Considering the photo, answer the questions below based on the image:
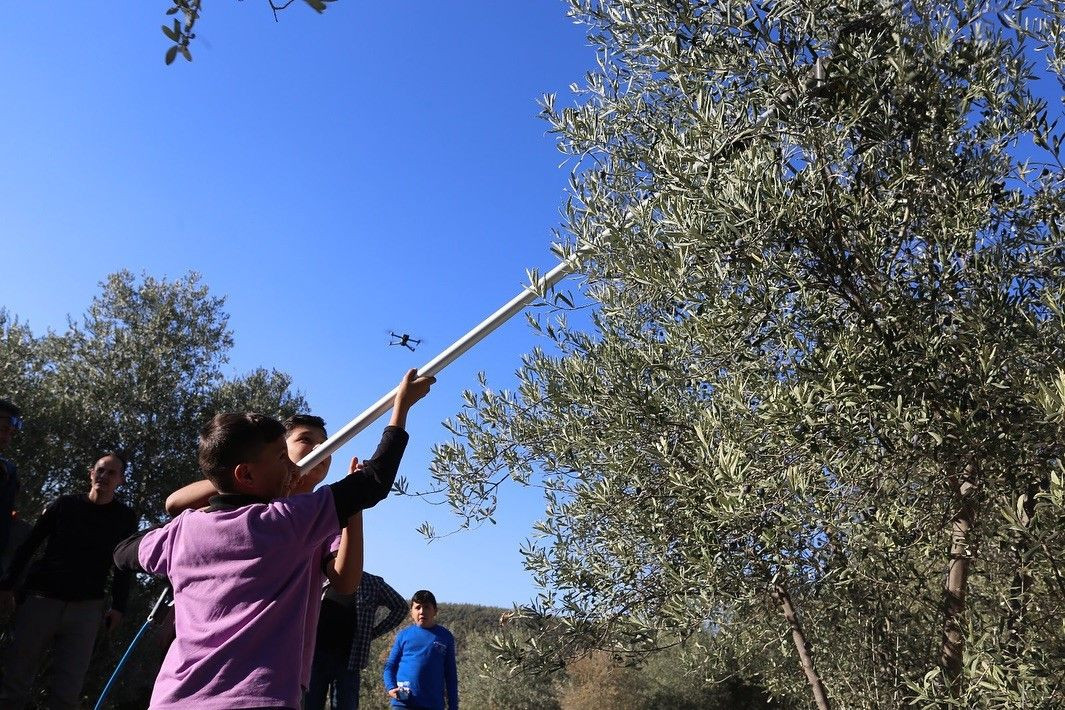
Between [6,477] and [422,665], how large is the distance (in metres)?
3.87

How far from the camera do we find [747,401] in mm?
4008

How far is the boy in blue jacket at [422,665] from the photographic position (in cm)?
808

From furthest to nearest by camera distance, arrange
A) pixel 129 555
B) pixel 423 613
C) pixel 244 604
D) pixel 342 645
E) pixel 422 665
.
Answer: pixel 423 613 < pixel 422 665 < pixel 342 645 < pixel 129 555 < pixel 244 604

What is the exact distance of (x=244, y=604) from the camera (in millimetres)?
2527

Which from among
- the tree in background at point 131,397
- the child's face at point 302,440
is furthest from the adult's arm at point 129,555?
the tree in background at point 131,397

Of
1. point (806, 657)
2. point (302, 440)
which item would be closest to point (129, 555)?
point (302, 440)

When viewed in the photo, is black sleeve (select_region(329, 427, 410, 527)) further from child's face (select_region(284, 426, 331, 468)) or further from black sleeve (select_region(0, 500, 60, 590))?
black sleeve (select_region(0, 500, 60, 590))

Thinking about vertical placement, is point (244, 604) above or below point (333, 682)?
below

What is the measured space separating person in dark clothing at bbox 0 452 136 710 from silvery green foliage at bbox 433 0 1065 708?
307cm

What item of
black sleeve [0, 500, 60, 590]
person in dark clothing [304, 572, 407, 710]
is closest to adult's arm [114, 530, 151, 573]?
person in dark clothing [304, 572, 407, 710]

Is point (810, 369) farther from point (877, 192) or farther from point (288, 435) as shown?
point (288, 435)

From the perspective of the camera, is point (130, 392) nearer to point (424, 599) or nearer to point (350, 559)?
point (424, 599)

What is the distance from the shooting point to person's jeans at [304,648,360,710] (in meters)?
5.47

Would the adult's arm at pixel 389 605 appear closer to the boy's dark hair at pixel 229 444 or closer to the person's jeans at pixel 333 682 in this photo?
the person's jeans at pixel 333 682
